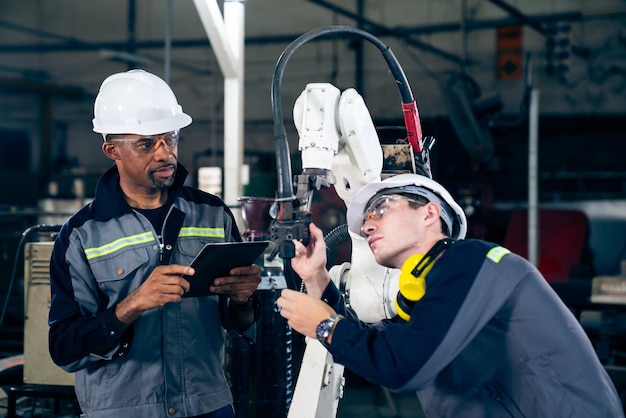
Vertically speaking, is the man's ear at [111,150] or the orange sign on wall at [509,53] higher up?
the orange sign on wall at [509,53]

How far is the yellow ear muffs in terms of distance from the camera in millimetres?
1569

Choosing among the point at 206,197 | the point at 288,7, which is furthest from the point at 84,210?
the point at 288,7

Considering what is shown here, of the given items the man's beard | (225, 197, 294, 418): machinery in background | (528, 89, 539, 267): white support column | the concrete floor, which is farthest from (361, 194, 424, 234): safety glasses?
(528, 89, 539, 267): white support column

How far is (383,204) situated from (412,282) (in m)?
Answer: 0.23

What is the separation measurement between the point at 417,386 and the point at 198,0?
91.7 inches

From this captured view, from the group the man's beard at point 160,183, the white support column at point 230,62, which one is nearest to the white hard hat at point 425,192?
the man's beard at point 160,183

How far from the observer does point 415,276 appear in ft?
5.18

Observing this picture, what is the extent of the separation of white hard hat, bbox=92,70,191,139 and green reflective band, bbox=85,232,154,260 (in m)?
0.29

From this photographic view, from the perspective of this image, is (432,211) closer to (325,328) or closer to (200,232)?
(325,328)

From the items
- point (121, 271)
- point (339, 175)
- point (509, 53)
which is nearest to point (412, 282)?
point (339, 175)

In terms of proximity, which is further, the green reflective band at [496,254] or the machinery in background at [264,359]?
the machinery in background at [264,359]

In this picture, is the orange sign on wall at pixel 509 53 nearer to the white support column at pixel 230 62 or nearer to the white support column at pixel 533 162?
the white support column at pixel 533 162

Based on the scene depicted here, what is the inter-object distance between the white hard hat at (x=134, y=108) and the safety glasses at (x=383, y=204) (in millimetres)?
615

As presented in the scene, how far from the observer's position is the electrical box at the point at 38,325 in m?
2.86
